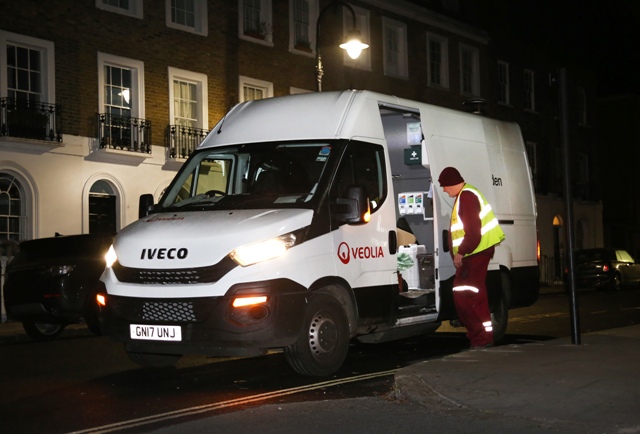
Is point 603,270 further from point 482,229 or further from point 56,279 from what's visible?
point 482,229

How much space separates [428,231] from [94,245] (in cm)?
540

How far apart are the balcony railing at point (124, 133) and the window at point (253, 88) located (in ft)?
13.5

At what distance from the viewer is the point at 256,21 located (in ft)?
95.0

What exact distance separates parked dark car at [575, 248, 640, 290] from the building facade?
8.64 m

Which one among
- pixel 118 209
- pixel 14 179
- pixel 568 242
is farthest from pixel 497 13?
pixel 568 242

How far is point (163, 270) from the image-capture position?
28.0ft

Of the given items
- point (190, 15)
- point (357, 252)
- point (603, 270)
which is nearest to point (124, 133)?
point (190, 15)

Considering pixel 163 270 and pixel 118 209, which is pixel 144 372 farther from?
pixel 118 209

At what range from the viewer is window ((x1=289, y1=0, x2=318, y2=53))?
30166 mm

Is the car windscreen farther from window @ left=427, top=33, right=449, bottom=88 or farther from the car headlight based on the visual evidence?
window @ left=427, top=33, right=449, bottom=88

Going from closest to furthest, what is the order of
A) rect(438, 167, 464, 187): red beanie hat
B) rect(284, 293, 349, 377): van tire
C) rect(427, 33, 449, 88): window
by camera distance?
rect(284, 293, 349, 377): van tire < rect(438, 167, 464, 187): red beanie hat < rect(427, 33, 449, 88): window

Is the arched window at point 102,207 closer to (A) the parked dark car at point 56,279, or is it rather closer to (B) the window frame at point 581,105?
(A) the parked dark car at point 56,279

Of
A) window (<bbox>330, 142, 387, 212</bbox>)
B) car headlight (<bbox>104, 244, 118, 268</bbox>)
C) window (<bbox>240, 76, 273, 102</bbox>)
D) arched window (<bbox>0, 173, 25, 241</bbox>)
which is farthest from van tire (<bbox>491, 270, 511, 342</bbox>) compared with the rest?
window (<bbox>240, 76, 273, 102</bbox>)

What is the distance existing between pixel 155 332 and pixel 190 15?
19.7 metres
